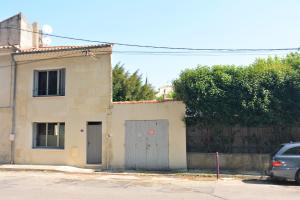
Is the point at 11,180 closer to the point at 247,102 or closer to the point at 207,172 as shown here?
the point at 207,172

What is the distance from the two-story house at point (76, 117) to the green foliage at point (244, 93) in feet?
4.38

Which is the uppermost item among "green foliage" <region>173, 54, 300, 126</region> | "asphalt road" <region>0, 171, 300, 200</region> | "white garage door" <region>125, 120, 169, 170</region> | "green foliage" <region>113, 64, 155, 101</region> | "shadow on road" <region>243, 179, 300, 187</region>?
"green foliage" <region>113, 64, 155, 101</region>

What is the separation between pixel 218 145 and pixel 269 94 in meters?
3.33

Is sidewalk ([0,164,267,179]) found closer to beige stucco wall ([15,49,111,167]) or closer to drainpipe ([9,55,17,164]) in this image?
beige stucco wall ([15,49,111,167])

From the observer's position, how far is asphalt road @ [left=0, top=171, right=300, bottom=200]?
9398 mm

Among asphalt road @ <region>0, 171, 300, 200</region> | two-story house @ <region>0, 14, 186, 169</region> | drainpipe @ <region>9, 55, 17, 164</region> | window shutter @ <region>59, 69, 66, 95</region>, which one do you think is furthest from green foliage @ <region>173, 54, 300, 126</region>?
drainpipe @ <region>9, 55, 17, 164</region>

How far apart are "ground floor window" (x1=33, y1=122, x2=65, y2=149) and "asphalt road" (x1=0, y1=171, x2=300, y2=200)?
10.7 ft

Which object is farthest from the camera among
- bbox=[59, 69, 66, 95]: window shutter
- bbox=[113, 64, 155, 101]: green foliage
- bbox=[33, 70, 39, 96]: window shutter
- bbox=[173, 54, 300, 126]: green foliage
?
bbox=[113, 64, 155, 101]: green foliage

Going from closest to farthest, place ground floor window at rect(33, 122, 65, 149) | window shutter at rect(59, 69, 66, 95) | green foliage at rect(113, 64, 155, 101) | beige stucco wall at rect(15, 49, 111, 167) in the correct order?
1. beige stucco wall at rect(15, 49, 111, 167)
2. ground floor window at rect(33, 122, 65, 149)
3. window shutter at rect(59, 69, 66, 95)
4. green foliage at rect(113, 64, 155, 101)

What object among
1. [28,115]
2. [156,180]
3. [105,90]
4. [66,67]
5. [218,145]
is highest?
[66,67]

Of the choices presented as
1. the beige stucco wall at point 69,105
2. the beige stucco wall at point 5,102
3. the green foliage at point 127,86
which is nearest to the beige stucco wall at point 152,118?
the beige stucco wall at point 69,105

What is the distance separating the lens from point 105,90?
1664 centimetres

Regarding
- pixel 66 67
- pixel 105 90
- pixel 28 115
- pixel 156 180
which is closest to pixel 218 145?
pixel 156 180

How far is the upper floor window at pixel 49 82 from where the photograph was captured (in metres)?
17.6
